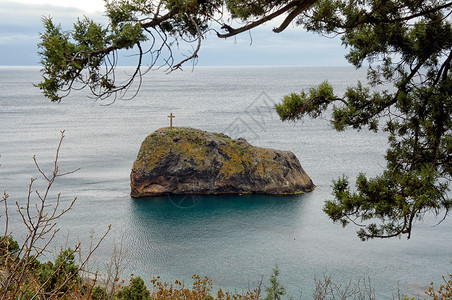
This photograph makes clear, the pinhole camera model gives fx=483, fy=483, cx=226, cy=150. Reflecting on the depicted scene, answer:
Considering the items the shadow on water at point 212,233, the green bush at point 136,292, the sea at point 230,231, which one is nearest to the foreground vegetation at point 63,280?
the green bush at point 136,292

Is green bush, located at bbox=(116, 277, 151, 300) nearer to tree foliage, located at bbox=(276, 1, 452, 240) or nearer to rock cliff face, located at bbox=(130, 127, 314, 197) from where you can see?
tree foliage, located at bbox=(276, 1, 452, 240)

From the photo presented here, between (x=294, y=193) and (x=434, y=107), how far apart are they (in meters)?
24.0

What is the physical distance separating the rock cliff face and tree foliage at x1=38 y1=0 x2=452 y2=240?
19566 mm

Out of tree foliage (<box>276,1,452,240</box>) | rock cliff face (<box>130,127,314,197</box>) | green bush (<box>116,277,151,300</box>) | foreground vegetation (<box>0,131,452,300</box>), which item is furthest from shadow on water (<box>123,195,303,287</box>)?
tree foliage (<box>276,1,452,240</box>)

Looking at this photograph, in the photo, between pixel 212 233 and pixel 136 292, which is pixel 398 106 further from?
pixel 212 233

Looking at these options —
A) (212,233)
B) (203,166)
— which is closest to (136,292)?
(212,233)

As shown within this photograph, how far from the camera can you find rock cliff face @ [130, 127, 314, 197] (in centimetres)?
3062

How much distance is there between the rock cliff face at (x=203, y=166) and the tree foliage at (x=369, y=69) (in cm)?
1957

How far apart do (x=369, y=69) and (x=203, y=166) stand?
2008 cm

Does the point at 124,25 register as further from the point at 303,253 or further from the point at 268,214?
the point at 268,214

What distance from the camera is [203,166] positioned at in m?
31.0

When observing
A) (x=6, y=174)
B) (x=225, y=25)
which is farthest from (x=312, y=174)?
(x=225, y=25)

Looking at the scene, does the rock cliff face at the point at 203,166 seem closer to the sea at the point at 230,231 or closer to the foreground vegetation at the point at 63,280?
the sea at the point at 230,231

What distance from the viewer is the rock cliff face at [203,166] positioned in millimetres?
30625
